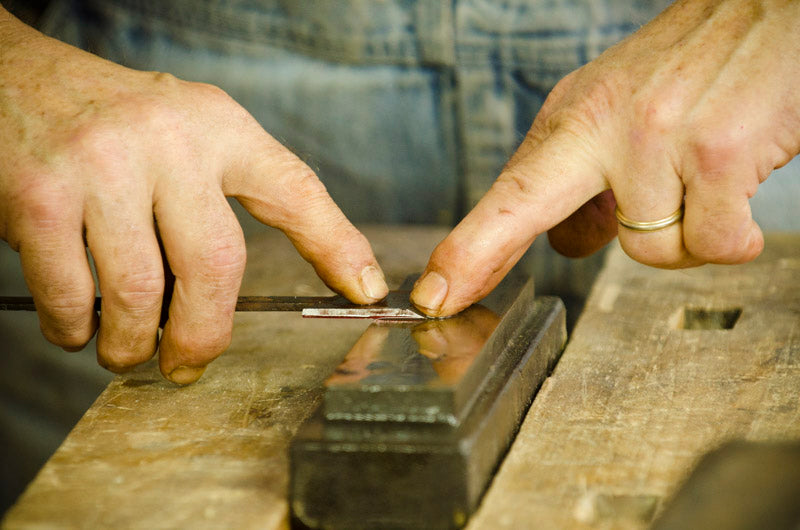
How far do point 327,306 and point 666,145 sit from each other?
414 millimetres

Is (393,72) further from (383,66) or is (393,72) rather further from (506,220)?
(506,220)

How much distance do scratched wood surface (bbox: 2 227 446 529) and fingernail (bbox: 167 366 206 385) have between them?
0.04 ft

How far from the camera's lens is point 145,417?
32.2 inches

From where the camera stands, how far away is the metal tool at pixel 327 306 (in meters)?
0.89

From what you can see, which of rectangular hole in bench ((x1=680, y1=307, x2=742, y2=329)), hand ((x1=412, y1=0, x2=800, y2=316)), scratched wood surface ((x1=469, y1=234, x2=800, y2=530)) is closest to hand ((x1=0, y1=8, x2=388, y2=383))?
hand ((x1=412, y1=0, x2=800, y2=316))

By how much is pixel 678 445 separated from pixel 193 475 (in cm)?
43

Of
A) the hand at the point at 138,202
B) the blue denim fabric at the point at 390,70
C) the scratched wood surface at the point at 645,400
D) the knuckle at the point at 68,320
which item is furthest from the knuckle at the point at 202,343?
the blue denim fabric at the point at 390,70

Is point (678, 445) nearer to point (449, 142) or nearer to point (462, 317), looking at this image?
point (462, 317)

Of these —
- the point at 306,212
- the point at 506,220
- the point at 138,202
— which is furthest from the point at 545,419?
the point at 138,202

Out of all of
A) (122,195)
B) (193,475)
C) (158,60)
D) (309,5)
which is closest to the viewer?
(193,475)

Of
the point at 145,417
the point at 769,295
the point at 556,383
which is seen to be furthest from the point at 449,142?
the point at 145,417

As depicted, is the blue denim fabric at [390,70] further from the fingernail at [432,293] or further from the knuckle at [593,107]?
the fingernail at [432,293]

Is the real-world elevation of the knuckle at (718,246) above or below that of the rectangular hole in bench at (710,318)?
above

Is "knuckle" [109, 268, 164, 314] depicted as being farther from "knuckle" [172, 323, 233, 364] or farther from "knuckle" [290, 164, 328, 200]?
"knuckle" [290, 164, 328, 200]
